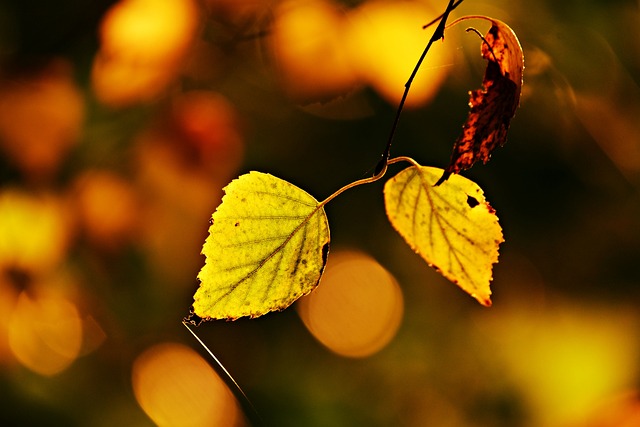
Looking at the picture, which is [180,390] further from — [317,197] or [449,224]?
[449,224]

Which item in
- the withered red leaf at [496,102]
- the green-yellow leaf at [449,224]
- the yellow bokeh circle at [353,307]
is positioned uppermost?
the withered red leaf at [496,102]

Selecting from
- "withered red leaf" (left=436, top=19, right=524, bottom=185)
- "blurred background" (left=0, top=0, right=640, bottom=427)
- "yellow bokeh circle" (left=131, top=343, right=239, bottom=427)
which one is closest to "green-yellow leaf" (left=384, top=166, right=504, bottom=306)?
"withered red leaf" (left=436, top=19, right=524, bottom=185)

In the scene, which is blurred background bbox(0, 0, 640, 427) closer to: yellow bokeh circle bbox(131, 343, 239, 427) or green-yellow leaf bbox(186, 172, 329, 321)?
yellow bokeh circle bbox(131, 343, 239, 427)

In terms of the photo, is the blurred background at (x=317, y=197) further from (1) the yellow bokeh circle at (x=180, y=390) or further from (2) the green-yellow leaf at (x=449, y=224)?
(2) the green-yellow leaf at (x=449, y=224)

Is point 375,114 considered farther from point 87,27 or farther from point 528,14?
point 87,27

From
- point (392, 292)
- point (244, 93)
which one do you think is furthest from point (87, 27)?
point (392, 292)

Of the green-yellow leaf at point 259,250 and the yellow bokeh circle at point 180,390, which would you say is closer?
the green-yellow leaf at point 259,250

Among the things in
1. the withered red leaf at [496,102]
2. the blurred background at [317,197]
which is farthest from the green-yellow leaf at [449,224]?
the blurred background at [317,197]
